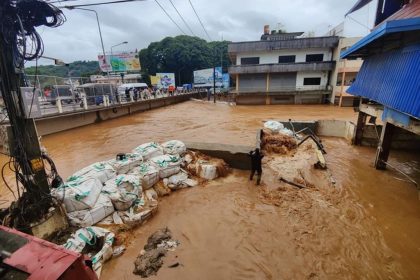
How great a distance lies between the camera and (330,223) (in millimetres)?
5031

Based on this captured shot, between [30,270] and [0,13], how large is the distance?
370 centimetres

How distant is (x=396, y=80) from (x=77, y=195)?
28.6 feet

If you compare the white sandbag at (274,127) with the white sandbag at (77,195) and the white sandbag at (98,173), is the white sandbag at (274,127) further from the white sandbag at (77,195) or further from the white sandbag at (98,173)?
the white sandbag at (77,195)

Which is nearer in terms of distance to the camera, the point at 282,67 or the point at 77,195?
the point at 77,195

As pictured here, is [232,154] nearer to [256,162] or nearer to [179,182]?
[256,162]

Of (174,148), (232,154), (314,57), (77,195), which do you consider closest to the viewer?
(77,195)

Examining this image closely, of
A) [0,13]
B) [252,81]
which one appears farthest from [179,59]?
[0,13]

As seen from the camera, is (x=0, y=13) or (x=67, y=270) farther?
(x=0, y=13)

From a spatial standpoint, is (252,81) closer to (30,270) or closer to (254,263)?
(254,263)

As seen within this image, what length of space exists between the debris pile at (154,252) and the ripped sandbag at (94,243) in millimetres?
563

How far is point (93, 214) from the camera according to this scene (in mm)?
4461

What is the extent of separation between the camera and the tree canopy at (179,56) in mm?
50344

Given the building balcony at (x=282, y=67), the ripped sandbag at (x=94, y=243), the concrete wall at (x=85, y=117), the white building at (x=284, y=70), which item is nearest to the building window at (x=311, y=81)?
the white building at (x=284, y=70)

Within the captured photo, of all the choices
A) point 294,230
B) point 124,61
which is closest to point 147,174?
point 294,230
